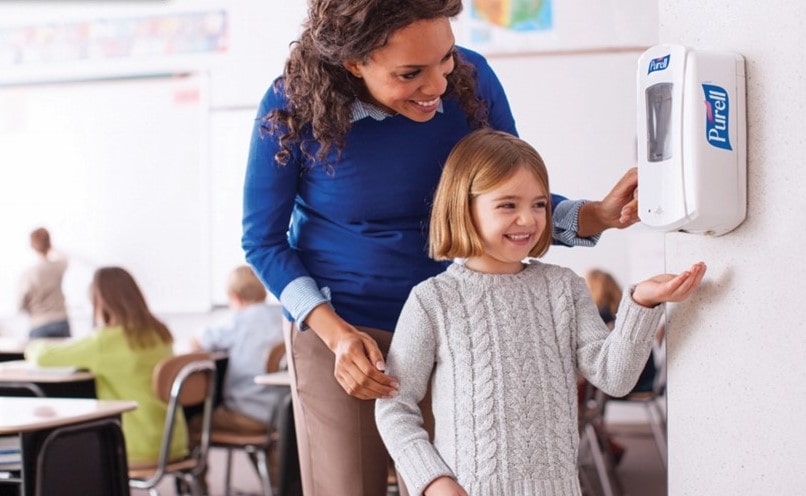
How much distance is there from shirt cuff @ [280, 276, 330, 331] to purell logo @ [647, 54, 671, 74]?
621mm

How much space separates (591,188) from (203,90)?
8.67 ft

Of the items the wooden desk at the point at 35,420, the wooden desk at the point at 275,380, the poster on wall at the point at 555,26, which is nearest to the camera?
the wooden desk at the point at 35,420

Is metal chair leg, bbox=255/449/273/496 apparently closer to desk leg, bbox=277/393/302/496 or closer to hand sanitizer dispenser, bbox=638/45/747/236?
desk leg, bbox=277/393/302/496

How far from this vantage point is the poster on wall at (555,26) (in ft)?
19.9

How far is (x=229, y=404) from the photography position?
14.2 feet

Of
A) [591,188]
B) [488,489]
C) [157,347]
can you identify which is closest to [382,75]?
[488,489]

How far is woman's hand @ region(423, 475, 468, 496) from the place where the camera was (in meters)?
1.44

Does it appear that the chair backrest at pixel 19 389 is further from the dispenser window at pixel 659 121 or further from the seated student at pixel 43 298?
the dispenser window at pixel 659 121

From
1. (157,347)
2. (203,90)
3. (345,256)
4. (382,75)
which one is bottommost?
(157,347)

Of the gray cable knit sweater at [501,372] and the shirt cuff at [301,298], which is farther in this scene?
the shirt cuff at [301,298]

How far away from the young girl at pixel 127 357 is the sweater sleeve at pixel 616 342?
2622 mm

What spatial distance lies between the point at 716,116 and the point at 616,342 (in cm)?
36

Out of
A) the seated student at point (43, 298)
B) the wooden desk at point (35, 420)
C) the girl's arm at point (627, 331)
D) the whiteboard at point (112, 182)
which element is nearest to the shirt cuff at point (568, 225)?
the girl's arm at point (627, 331)

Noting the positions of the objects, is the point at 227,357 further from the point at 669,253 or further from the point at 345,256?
the point at 669,253
